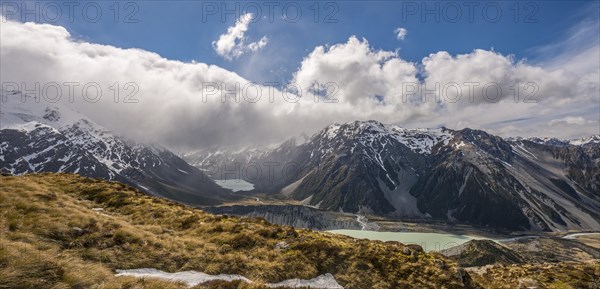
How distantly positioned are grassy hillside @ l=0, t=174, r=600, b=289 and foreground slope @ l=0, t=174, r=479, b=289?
5 centimetres

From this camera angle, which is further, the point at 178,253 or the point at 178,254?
the point at 178,253

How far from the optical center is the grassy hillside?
572 inches

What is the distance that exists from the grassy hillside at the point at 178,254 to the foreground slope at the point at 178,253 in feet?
0.17

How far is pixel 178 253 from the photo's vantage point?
20.7 m

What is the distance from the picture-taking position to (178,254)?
807 inches

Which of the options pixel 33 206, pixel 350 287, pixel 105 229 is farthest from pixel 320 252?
pixel 33 206

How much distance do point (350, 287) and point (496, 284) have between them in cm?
1482

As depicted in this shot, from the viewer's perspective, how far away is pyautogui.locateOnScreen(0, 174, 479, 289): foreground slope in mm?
15133

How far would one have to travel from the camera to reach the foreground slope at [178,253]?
49.6 ft

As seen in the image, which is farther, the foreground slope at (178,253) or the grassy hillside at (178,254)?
the foreground slope at (178,253)

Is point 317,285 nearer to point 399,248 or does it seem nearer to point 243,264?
point 243,264

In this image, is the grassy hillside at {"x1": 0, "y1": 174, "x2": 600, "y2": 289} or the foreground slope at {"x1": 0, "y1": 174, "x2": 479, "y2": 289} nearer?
the grassy hillside at {"x1": 0, "y1": 174, "x2": 600, "y2": 289}

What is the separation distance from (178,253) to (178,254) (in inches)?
7.2

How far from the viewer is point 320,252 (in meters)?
22.5
